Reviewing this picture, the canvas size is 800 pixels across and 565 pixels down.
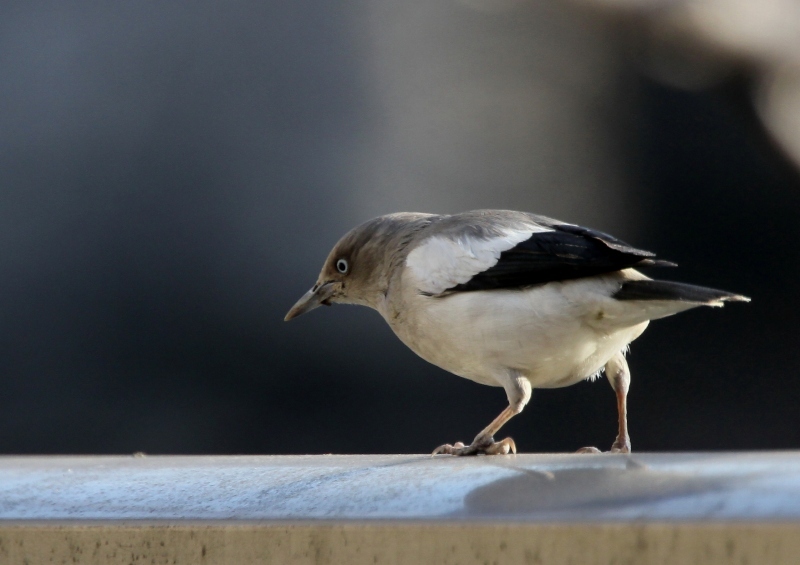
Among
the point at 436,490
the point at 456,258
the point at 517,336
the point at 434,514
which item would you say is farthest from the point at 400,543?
the point at 456,258

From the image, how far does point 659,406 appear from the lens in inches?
250

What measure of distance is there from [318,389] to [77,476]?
4.11 meters

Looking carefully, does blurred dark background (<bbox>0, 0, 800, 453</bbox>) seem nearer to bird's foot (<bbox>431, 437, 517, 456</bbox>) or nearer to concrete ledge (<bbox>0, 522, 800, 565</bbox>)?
bird's foot (<bbox>431, 437, 517, 456</bbox>)

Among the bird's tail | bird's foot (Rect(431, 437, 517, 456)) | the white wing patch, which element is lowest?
bird's foot (Rect(431, 437, 517, 456))

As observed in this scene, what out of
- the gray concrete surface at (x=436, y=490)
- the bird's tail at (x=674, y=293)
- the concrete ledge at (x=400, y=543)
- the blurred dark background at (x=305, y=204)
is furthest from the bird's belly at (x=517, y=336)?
the blurred dark background at (x=305, y=204)

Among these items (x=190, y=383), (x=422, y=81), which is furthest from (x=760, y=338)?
(x=190, y=383)

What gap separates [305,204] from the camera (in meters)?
6.32

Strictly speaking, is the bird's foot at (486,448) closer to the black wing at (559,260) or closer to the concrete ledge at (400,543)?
the black wing at (559,260)

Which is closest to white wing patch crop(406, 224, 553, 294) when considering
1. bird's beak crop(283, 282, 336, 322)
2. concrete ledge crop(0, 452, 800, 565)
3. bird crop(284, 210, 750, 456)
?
bird crop(284, 210, 750, 456)

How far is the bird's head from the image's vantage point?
3848 millimetres

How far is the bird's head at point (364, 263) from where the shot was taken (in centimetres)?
385

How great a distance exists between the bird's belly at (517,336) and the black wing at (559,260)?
44 mm

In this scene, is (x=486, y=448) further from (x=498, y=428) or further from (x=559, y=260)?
(x=559, y=260)

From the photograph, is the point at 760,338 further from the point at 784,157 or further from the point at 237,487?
the point at 237,487
